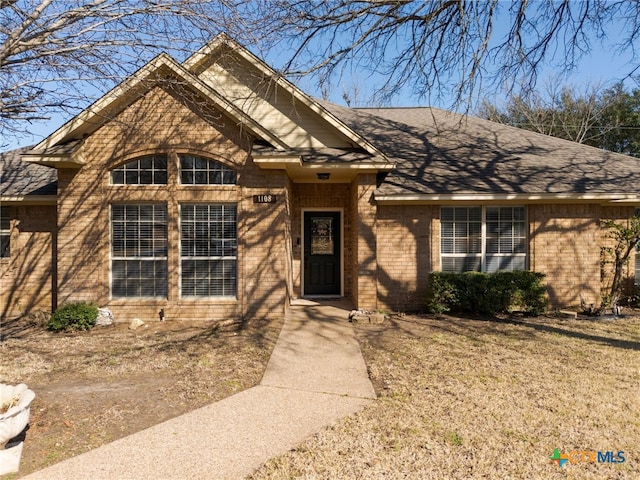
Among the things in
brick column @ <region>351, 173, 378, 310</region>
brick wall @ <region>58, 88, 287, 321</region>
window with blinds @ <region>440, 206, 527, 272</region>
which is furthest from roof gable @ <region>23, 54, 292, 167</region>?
window with blinds @ <region>440, 206, 527, 272</region>

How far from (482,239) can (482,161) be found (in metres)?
2.61

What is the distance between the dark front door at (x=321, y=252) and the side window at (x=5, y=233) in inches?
300

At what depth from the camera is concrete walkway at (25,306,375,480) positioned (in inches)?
124

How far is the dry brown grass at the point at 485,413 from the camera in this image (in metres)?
3.16

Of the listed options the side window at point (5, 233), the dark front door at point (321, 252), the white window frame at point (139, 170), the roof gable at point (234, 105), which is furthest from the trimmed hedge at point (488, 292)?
the side window at point (5, 233)

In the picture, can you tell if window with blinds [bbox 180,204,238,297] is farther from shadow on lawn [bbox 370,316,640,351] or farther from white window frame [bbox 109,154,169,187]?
shadow on lawn [bbox 370,316,640,351]

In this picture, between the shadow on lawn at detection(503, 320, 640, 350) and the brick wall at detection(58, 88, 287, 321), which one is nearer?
the shadow on lawn at detection(503, 320, 640, 350)

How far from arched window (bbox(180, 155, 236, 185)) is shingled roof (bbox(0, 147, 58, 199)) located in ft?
11.9

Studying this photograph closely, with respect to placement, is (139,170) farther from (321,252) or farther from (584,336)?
(584,336)

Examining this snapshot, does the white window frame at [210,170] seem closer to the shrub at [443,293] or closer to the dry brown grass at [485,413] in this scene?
the dry brown grass at [485,413]

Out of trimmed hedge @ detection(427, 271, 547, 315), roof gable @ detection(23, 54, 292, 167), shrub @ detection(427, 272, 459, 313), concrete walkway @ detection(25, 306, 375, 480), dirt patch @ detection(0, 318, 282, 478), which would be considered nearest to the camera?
concrete walkway @ detection(25, 306, 375, 480)

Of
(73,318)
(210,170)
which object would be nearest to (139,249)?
(73,318)

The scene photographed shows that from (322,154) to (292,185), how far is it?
5.31 feet

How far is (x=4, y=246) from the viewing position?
9672 mm
